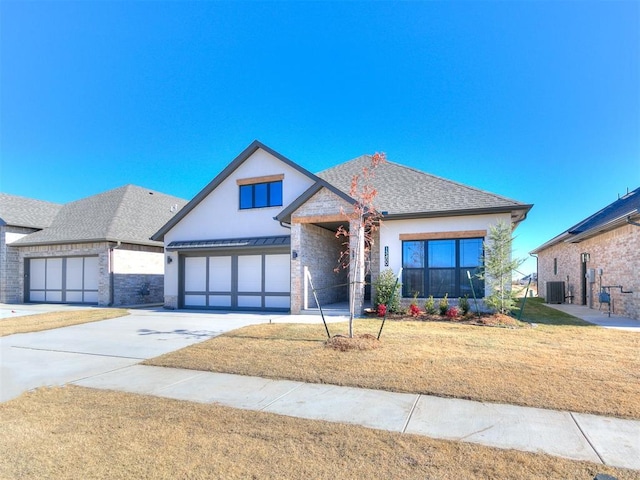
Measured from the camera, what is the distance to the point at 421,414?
14.0ft

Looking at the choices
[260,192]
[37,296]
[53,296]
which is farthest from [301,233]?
[37,296]

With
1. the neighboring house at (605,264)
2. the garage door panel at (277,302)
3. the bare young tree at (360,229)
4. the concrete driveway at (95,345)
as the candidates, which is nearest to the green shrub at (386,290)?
the bare young tree at (360,229)

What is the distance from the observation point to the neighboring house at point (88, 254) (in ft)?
61.0

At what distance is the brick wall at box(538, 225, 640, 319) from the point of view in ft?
38.4

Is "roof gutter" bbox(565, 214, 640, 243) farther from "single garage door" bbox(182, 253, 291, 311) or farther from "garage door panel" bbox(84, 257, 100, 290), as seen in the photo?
"garage door panel" bbox(84, 257, 100, 290)

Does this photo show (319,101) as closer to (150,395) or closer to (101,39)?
(101,39)

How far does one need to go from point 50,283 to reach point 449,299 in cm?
2166

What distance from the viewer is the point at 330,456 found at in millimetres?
3307

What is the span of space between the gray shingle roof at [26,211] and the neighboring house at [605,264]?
1151 inches

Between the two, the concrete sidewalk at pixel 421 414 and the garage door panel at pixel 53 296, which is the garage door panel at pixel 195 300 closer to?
the garage door panel at pixel 53 296

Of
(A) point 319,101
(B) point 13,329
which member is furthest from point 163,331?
(A) point 319,101

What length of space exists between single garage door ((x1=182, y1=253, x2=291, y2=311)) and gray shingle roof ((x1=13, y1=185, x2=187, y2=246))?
5039 millimetres

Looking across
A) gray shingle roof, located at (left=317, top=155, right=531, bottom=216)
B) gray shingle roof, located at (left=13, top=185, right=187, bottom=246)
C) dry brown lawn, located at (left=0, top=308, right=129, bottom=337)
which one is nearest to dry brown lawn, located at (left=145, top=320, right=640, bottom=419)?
gray shingle roof, located at (left=317, top=155, right=531, bottom=216)

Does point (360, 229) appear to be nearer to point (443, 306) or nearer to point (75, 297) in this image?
point (443, 306)
